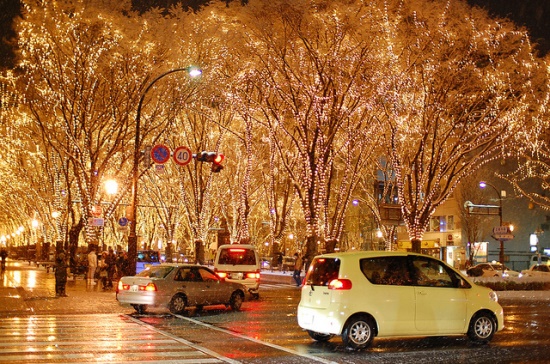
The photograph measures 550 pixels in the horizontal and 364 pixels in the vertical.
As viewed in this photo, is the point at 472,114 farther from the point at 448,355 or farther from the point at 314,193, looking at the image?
the point at 448,355

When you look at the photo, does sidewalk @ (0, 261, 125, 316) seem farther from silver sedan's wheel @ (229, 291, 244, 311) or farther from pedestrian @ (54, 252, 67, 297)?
silver sedan's wheel @ (229, 291, 244, 311)

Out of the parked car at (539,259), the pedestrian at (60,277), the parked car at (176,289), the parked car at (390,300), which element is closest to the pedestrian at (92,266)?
the pedestrian at (60,277)

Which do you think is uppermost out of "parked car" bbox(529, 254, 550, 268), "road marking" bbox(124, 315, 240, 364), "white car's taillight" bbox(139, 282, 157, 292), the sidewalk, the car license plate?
"parked car" bbox(529, 254, 550, 268)

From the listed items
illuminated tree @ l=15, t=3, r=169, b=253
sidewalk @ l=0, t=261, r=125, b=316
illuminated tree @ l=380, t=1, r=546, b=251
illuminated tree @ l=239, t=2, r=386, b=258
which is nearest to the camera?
sidewalk @ l=0, t=261, r=125, b=316

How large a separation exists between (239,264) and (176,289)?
18.5 ft

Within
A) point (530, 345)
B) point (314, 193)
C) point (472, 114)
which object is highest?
point (472, 114)

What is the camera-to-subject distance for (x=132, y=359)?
1141 centimetres

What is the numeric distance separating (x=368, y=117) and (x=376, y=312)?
21.2m

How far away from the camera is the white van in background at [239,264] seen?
2488 cm

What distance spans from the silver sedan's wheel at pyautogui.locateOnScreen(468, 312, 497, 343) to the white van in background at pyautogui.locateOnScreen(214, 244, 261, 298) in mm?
12302

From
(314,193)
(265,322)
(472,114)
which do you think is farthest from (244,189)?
(265,322)

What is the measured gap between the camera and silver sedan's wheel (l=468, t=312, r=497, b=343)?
44.4ft

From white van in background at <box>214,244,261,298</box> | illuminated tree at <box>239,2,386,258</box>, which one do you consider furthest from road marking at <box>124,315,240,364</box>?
illuminated tree at <box>239,2,386,258</box>

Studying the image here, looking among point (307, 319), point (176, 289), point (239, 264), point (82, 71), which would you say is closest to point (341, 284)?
point (307, 319)
